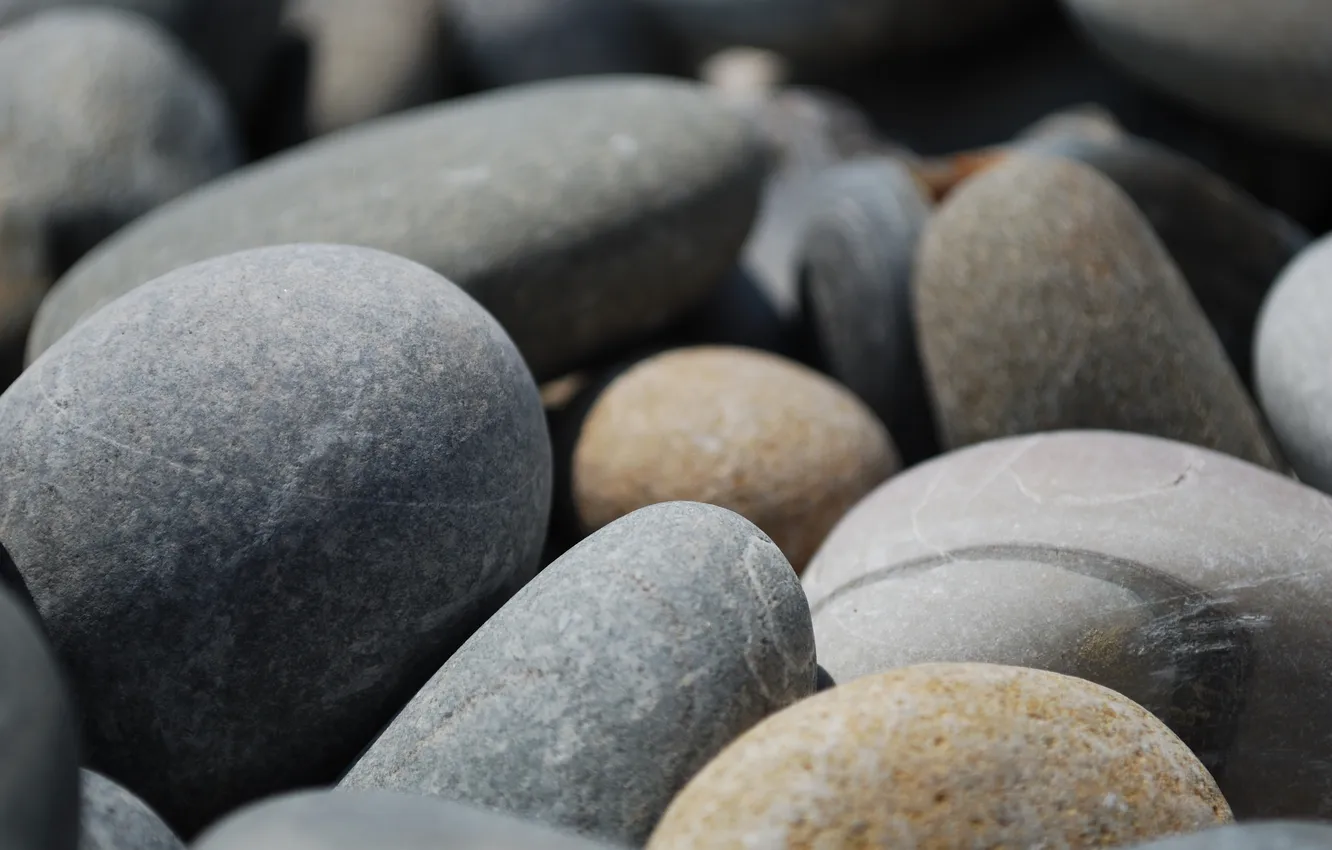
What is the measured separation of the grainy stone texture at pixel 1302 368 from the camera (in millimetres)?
1834

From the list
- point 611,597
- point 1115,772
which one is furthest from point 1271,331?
point 611,597

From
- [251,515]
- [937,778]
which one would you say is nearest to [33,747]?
[251,515]

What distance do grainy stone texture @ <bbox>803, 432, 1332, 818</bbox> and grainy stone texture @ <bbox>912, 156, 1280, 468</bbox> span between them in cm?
35

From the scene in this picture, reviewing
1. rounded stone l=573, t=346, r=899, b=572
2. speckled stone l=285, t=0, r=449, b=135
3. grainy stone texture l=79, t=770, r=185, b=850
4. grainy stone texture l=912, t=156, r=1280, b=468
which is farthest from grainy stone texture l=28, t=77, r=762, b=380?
grainy stone texture l=79, t=770, r=185, b=850

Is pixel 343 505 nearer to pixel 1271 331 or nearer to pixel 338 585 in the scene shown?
pixel 338 585

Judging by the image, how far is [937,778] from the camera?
Answer: 1086mm

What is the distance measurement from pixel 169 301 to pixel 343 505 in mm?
310

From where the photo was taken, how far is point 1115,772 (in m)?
1.14

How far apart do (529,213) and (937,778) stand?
1187 mm

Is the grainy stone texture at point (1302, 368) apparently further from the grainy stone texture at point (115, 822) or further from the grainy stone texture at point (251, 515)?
the grainy stone texture at point (115, 822)

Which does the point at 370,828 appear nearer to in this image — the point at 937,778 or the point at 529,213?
the point at 937,778

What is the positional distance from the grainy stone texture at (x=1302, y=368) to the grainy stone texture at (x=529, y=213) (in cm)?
88

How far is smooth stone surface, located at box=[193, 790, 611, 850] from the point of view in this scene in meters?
0.92

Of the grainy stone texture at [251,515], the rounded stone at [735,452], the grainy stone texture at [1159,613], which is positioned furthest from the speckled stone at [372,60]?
the grainy stone texture at [1159,613]
